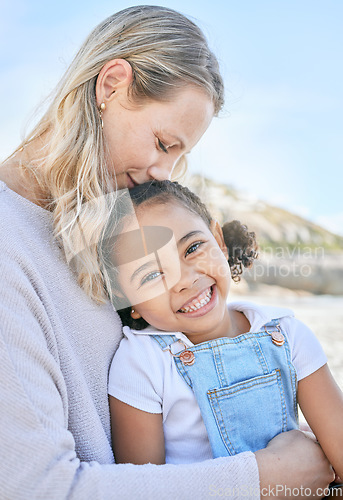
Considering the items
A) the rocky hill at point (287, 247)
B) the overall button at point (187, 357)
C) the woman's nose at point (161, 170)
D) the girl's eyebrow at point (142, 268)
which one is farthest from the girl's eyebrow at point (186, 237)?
the rocky hill at point (287, 247)

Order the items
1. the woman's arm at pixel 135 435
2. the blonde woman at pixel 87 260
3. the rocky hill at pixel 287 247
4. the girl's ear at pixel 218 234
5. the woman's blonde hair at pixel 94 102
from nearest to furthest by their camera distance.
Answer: the blonde woman at pixel 87 260 < the woman's arm at pixel 135 435 < the woman's blonde hair at pixel 94 102 < the girl's ear at pixel 218 234 < the rocky hill at pixel 287 247

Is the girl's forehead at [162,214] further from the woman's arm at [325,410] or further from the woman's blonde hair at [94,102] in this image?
the woman's arm at [325,410]

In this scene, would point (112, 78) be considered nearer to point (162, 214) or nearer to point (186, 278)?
point (162, 214)

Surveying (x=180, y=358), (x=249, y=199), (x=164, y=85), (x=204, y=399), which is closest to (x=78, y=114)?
(x=164, y=85)

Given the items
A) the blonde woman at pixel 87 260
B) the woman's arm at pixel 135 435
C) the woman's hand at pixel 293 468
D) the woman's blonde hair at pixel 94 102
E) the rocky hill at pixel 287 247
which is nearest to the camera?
the blonde woman at pixel 87 260

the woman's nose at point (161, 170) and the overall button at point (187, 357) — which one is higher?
the woman's nose at point (161, 170)

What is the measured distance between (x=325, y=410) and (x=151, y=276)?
672mm

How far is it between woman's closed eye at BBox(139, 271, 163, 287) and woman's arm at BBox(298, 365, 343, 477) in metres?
0.56

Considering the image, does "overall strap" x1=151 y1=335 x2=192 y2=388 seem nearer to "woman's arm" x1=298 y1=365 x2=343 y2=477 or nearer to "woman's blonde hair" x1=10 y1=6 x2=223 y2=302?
"woman's blonde hair" x1=10 y1=6 x2=223 y2=302

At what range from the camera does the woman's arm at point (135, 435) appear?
4.87 feet

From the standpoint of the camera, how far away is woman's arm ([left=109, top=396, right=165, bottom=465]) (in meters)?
1.48

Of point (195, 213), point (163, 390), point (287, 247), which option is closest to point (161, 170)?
point (195, 213)

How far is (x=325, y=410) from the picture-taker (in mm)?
1604

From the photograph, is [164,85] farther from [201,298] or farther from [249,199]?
[249,199]
